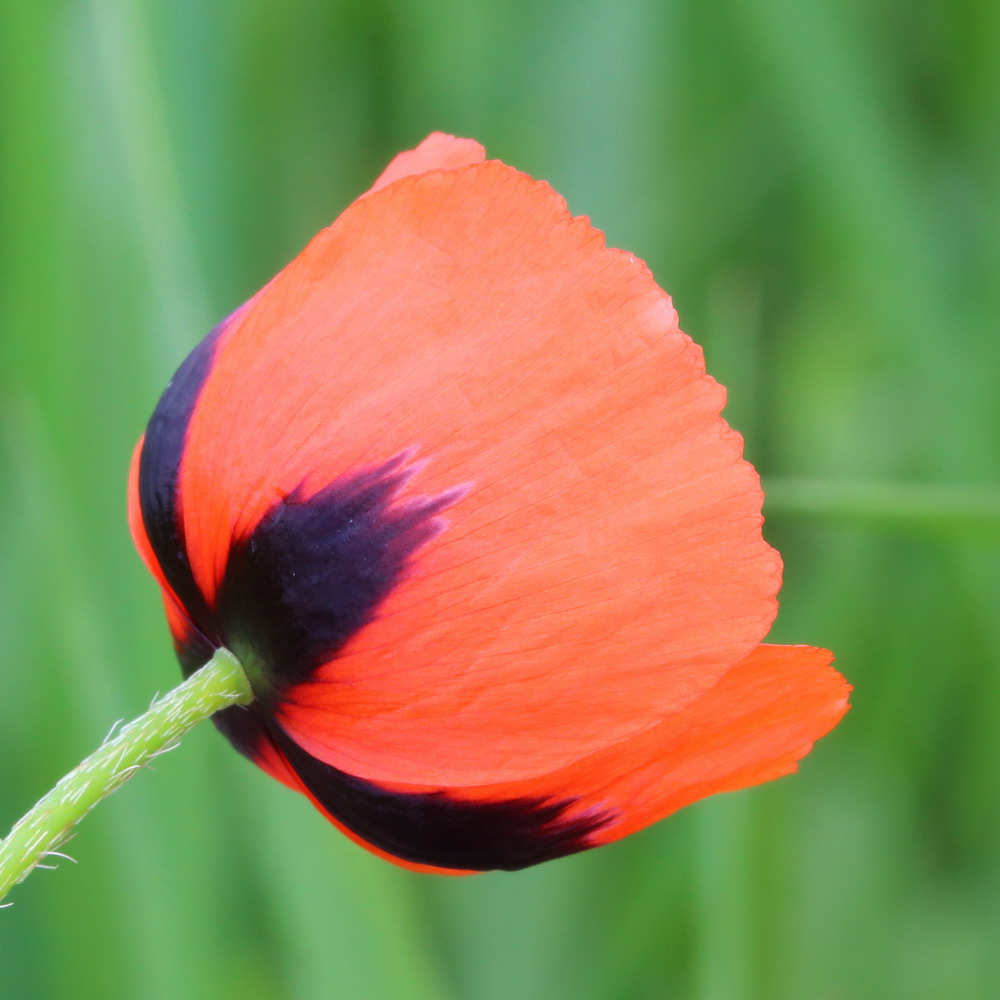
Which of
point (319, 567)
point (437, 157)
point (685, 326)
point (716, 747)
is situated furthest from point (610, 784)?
point (685, 326)

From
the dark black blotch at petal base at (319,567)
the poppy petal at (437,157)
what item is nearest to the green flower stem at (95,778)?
the dark black blotch at petal base at (319,567)

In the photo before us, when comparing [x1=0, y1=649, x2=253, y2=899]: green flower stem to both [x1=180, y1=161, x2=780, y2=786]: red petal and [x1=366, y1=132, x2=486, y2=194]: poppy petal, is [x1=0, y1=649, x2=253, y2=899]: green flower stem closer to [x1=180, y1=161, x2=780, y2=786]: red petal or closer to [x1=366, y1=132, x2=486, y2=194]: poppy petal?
[x1=180, y1=161, x2=780, y2=786]: red petal

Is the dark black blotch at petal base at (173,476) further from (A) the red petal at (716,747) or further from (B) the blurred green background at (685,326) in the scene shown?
(B) the blurred green background at (685,326)

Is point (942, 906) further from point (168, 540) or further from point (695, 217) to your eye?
point (168, 540)

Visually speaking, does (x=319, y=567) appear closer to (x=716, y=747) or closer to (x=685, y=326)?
(x=716, y=747)

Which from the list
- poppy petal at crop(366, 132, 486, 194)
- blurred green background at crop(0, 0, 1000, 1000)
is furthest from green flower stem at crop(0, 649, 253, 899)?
blurred green background at crop(0, 0, 1000, 1000)

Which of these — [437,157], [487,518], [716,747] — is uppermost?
[437,157]

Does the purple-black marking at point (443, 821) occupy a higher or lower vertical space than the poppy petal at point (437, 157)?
lower
